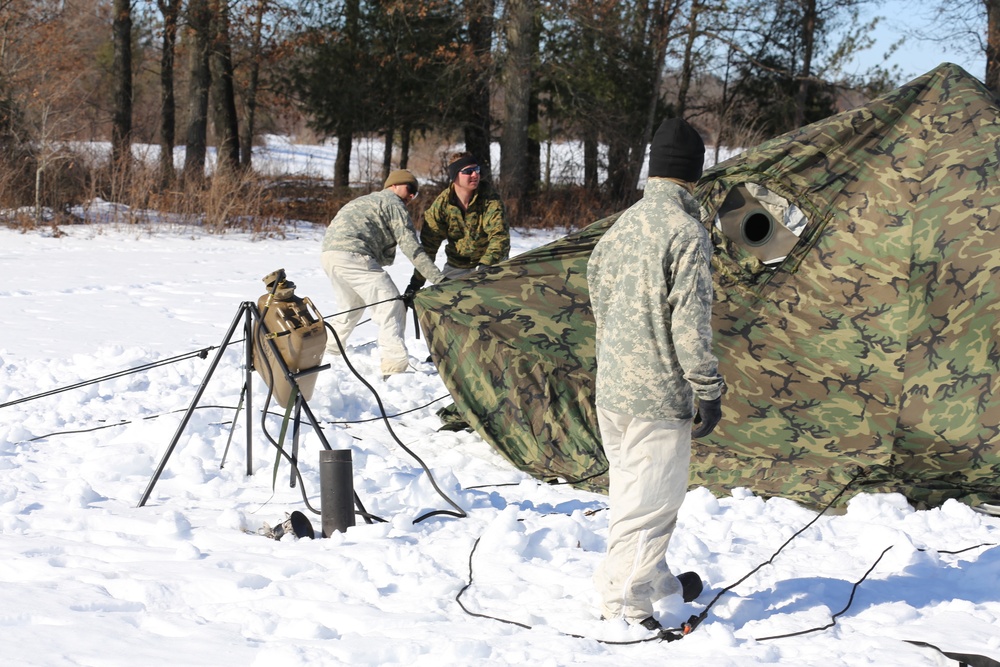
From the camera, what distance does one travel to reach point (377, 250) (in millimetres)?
7578

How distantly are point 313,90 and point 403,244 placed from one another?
63.4 ft

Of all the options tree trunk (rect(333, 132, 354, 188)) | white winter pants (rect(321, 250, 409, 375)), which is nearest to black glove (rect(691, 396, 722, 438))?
white winter pants (rect(321, 250, 409, 375))

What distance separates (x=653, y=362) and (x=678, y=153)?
691 millimetres

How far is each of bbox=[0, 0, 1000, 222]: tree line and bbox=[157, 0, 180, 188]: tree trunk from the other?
5cm

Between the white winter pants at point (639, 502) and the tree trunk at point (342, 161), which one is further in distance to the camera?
the tree trunk at point (342, 161)

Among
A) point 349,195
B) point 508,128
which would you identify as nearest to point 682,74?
point 508,128

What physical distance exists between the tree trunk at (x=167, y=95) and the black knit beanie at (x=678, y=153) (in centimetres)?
1633

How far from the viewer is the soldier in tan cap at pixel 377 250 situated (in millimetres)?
7391

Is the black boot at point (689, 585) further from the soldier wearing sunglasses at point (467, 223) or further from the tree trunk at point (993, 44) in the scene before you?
the tree trunk at point (993, 44)

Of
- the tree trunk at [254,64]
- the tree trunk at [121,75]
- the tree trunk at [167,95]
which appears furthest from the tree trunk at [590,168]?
the tree trunk at [121,75]

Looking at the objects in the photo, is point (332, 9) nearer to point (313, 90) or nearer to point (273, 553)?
point (313, 90)

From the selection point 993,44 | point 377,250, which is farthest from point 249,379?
point 993,44

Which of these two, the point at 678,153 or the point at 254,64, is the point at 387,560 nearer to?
the point at 678,153

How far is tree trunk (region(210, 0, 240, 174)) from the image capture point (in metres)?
20.5
